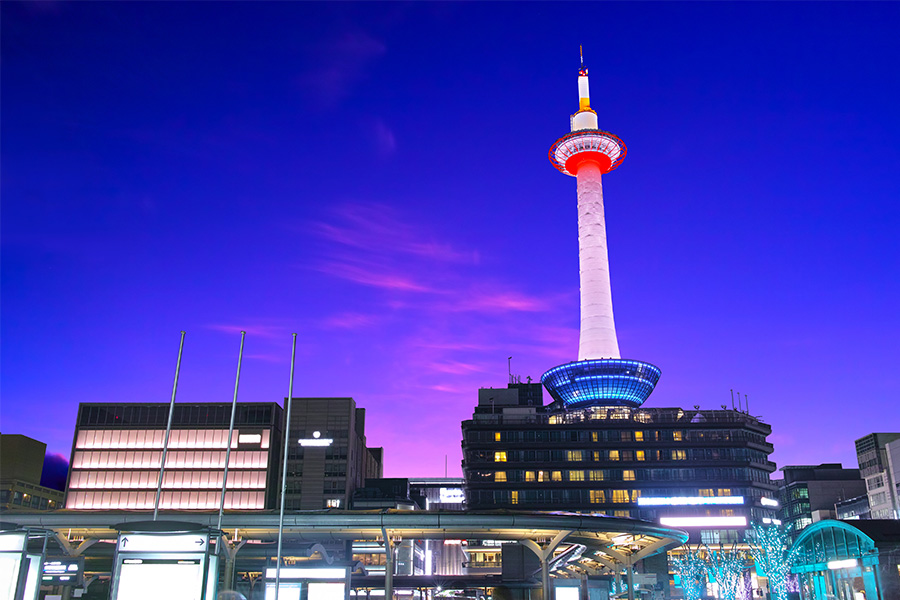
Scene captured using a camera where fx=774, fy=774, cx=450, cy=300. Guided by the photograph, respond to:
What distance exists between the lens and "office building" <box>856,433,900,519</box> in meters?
130

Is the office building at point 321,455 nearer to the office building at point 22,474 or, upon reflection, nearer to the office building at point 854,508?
the office building at point 22,474

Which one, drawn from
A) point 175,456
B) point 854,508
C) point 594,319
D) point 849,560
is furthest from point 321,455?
point 854,508

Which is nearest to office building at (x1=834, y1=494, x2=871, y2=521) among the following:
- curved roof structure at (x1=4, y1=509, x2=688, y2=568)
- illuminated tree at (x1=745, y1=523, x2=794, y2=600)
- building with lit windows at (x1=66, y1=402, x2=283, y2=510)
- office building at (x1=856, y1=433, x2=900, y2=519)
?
office building at (x1=856, y1=433, x2=900, y2=519)

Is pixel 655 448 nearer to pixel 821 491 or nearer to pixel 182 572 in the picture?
pixel 821 491

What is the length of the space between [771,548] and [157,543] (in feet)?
360

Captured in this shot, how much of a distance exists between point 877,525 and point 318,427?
9394 cm

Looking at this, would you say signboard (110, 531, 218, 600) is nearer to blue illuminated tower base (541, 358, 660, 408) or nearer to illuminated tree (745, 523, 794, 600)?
illuminated tree (745, 523, 794, 600)

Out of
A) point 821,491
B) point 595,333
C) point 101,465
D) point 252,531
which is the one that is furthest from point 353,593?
point 821,491

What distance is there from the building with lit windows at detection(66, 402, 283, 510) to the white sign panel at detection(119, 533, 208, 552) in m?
104

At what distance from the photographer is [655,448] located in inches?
5531

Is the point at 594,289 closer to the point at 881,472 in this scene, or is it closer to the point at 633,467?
the point at 633,467

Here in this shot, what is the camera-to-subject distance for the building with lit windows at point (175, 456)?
123375 mm

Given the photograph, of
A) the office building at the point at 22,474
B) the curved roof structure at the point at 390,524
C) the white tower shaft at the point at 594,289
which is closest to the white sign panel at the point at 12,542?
the curved roof structure at the point at 390,524

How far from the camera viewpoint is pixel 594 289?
548ft
